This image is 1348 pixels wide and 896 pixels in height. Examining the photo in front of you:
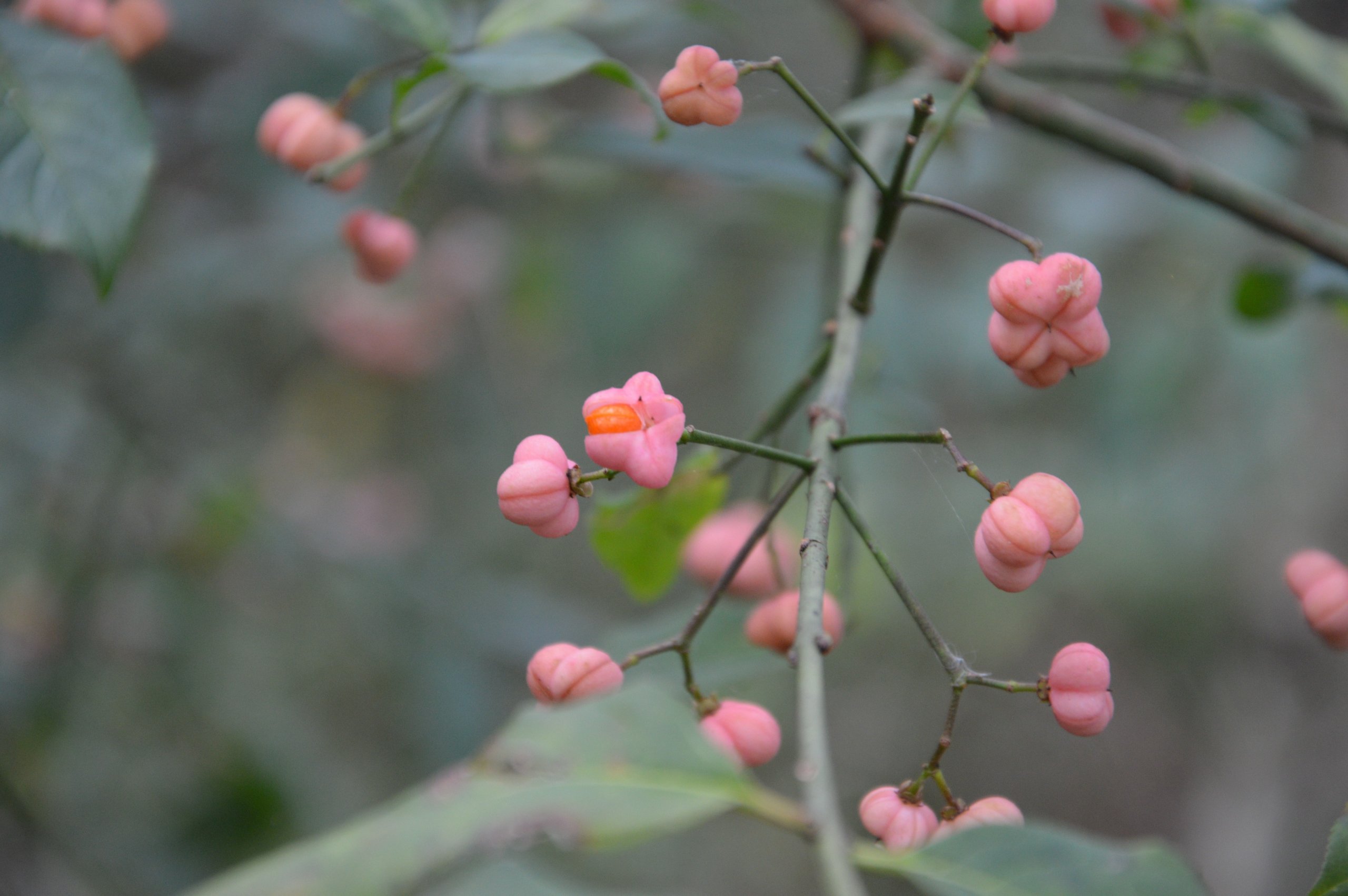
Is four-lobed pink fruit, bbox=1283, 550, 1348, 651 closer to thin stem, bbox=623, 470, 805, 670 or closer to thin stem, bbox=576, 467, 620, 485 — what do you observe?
thin stem, bbox=623, 470, 805, 670

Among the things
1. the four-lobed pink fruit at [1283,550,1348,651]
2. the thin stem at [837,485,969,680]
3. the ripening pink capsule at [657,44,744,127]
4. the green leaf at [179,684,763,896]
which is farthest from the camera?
the four-lobed pink fruit at [1283,550,1348,651]

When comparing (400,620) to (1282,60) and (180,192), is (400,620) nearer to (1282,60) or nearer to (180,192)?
(180,192)

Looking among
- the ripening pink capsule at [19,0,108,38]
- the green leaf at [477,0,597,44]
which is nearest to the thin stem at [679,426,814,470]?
the green leaf at [477,0,597,44]

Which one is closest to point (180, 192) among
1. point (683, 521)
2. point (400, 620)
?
point (400, 620)

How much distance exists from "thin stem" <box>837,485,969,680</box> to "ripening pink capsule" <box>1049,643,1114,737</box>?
0.08 m

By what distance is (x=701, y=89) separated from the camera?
66 centimetres

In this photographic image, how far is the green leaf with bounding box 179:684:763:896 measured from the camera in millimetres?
435

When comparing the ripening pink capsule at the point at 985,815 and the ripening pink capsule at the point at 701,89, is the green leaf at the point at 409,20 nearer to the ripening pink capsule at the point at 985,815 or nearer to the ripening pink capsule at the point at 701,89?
the ripening pink capsule at the point at 701,89

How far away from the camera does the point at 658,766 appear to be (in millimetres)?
458

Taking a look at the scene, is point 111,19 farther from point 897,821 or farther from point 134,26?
point 897,821

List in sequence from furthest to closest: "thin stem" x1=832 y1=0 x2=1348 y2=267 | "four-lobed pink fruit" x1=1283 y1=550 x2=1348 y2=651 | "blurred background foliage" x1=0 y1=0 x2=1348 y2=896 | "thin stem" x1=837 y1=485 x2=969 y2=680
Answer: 1. "blurred background foliage" x1=0 y1=0 x2=1348 y2=896
2. "thin stem" x1=832 y1=0 x2=1348 y2=267
3. "four-lobed pink fruit" x1=1283 y1=550 x2=1348 y2=651
4. "thin stem" x1=837 y1=485 x2=969 y2=680

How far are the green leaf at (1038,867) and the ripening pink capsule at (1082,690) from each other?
0.14 m

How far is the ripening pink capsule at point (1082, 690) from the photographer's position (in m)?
0.62

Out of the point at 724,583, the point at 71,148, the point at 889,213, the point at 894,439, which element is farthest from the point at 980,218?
the point at 71,148
